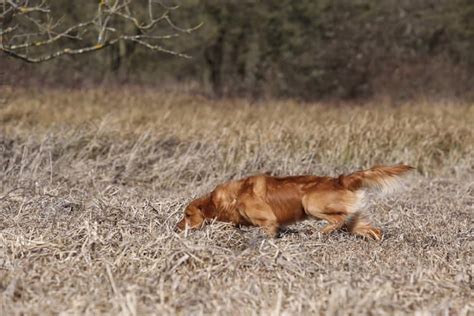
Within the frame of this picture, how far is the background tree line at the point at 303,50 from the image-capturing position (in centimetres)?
2123

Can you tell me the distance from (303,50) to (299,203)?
53.8 ft

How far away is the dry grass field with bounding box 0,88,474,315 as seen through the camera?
429 centimetres

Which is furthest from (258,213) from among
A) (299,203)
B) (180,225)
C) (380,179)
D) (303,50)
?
(303,50)

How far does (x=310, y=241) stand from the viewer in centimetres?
593

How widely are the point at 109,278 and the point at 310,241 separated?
6.21 feet

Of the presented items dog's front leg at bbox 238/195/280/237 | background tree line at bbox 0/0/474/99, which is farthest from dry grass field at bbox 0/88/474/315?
background tree line at bbox 0/0/474/99

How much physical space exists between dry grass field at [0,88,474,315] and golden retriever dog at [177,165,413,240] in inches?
7.5

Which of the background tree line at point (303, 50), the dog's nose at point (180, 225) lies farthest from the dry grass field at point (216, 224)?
the background tree line at point (303, 50)

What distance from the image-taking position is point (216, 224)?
20.3ft

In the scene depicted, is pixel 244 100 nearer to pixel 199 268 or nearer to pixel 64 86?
pixel 64 86

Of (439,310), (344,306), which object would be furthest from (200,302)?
(439,310)

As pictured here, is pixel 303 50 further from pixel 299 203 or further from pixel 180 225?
pixel 180 225

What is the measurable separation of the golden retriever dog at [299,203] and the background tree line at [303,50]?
13706 mm

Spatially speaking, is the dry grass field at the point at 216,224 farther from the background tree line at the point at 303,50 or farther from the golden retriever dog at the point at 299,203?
the background tree line at the point at 303,50
